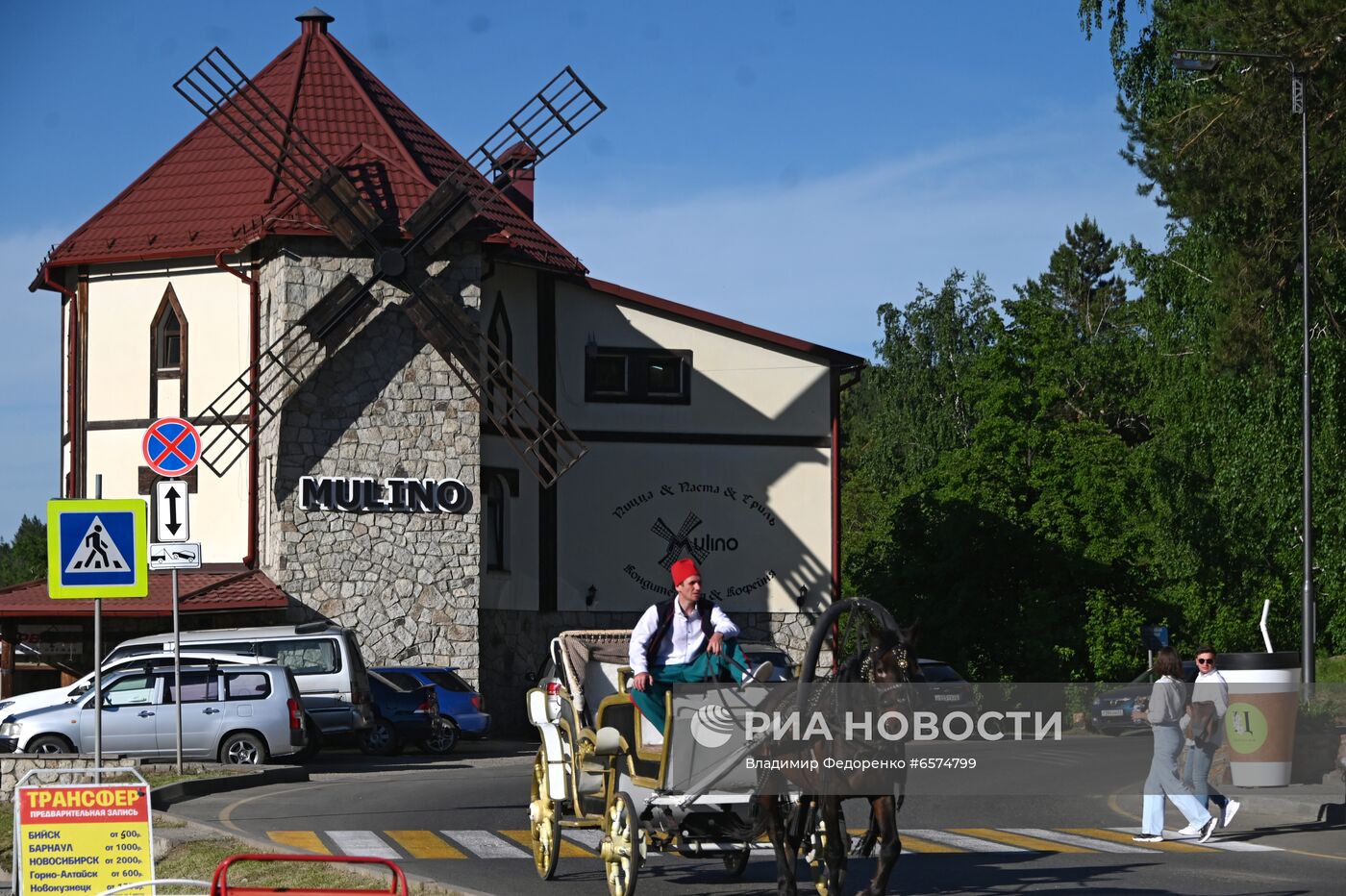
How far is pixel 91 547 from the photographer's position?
1678cm

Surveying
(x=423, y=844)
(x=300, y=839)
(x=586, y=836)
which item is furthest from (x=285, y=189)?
(x=423, y=844)

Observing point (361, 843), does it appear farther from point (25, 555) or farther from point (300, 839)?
point (25, 555)

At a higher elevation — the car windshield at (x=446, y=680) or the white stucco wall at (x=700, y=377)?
the white stucco wall at (x=700, y=377)

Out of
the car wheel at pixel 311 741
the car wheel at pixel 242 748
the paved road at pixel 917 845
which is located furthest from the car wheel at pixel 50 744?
the paved road at pixel 917 845

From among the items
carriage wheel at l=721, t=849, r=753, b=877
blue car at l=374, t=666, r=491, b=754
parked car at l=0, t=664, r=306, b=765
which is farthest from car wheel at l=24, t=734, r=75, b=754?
carriage wheel at l=721, t=849, r=753, b=877

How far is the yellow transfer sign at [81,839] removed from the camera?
9891 millimetres

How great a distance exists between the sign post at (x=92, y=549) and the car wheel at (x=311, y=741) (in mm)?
11328

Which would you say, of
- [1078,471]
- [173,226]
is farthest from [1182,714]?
[1078,471]

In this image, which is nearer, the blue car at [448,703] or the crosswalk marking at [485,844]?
the crosswalk marking at [485,844]

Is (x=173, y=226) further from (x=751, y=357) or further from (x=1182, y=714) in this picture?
(x=1182, y=714)

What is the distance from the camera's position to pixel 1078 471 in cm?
4809

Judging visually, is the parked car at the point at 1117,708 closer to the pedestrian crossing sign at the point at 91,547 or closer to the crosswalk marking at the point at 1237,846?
the crosswalk marking at the point at 1237,846

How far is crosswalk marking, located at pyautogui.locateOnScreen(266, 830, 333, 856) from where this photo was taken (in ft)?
50.4

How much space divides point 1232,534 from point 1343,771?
31.1 metres
